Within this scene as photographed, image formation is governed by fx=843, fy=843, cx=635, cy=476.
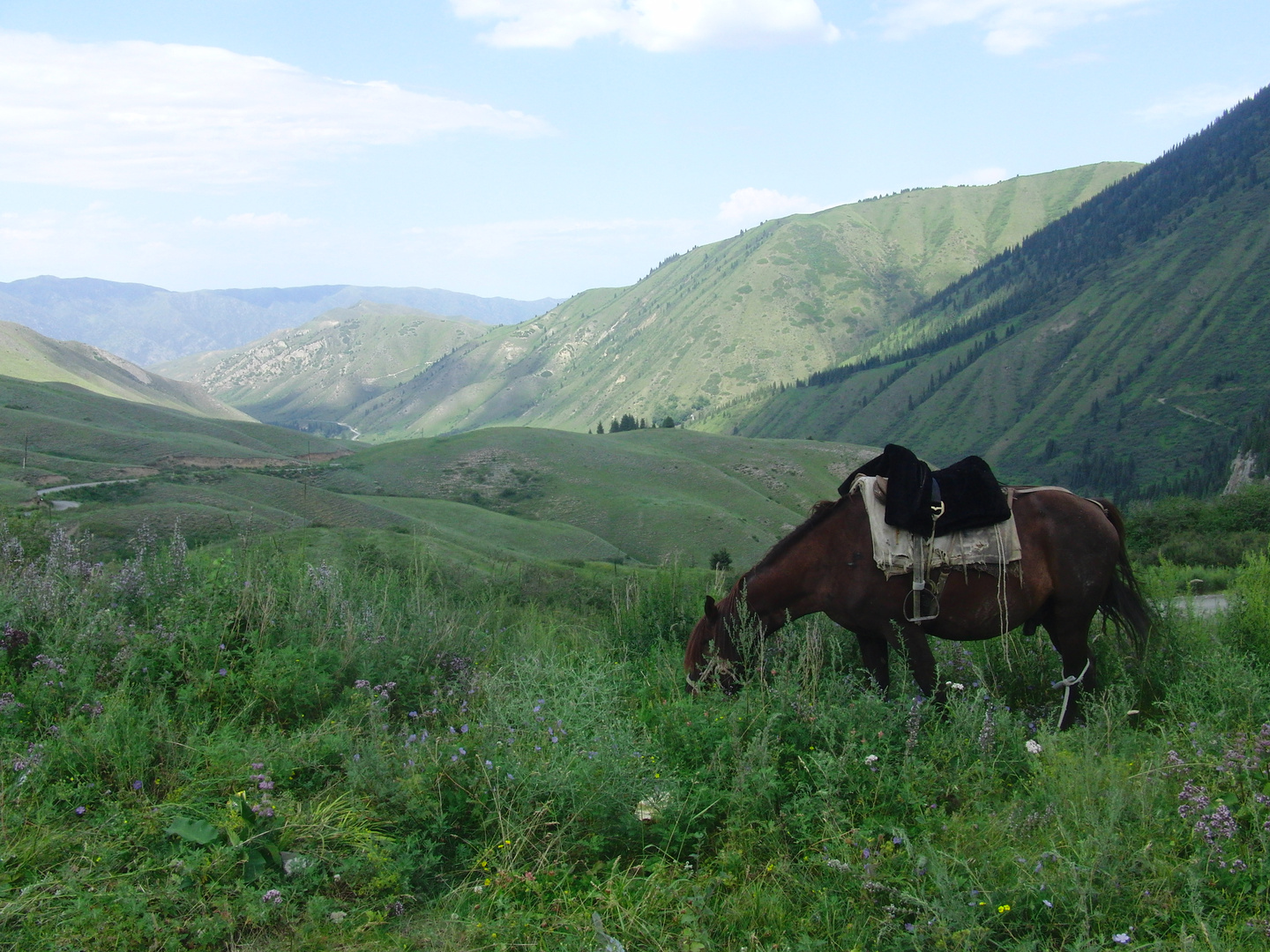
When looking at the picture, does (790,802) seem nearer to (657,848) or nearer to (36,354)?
(657,848)

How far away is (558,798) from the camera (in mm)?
Result: 4750

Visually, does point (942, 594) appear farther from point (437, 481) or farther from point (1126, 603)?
point (437, 481)

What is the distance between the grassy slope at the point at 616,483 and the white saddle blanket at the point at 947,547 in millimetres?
51095

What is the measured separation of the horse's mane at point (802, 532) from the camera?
6.79m

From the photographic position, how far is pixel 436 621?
7703mm

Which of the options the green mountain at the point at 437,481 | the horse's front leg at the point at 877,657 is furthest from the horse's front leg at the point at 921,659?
the green mountain at the point at 437,481

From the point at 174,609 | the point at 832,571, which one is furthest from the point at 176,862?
the point at 832,571

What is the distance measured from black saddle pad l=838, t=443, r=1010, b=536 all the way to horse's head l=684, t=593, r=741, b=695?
5.02 ft

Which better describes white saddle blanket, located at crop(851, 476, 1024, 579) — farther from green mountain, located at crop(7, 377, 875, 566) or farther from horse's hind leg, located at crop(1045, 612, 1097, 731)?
green mountain, located at crop(7, 377, 875, 566)

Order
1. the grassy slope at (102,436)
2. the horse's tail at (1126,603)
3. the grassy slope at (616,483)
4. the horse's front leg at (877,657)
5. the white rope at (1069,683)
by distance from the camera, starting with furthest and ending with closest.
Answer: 1. the grassy slope at (616,483)
2. the grassy slope at (102,436)
3. the horse's tail at (1126,603)
4. the horse's front leg at (877,657)
5. the white rope at (1069,683)

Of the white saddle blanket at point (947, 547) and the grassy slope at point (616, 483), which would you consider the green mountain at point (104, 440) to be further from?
the white saddle blanket at point (947, 547)

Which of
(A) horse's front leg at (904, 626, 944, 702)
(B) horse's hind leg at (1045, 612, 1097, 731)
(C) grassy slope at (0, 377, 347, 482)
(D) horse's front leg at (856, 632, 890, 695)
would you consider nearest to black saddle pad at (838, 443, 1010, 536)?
(A) horse's front leg at (904, 626, 944, 702)

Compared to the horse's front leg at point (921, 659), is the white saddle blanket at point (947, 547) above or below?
above

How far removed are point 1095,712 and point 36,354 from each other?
23450 centimetres
